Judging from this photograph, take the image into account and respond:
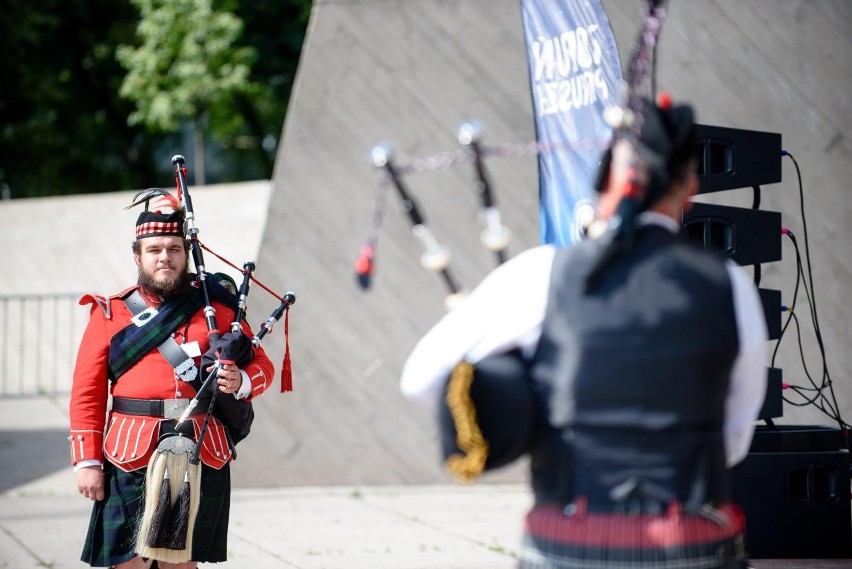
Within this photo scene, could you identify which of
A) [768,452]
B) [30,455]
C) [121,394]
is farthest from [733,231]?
[30,455]

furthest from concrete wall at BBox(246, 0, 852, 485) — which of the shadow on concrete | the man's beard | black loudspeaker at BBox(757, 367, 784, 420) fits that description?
the man's beard

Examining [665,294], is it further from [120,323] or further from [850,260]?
[850,260]

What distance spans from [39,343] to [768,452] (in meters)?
10.8

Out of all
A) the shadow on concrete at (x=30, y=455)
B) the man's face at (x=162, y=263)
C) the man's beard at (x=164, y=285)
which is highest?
the man's face at (x=162, y=263)

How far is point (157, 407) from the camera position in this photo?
444cm

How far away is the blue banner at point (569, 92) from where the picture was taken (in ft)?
16.2

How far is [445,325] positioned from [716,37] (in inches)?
269

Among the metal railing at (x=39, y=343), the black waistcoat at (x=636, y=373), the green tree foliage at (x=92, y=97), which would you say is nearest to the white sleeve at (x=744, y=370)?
the black waistcoat at (x=636, y=373)

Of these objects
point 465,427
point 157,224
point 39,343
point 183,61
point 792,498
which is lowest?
point 792,498

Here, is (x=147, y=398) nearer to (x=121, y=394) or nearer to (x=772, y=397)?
(x=121, y=394)

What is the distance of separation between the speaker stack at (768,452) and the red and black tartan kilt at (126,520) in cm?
278

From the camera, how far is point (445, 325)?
8.56 feet

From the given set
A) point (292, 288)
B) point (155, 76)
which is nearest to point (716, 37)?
point (292, 288)

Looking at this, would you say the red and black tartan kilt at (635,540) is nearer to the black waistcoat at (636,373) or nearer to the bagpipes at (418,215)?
the black waistcoat at (636,373)
